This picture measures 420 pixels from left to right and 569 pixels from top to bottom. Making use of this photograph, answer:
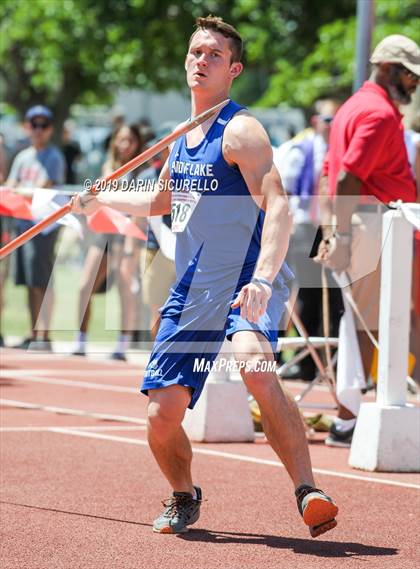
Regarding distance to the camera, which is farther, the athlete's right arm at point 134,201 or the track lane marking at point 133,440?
the track lane marking at point 133,440

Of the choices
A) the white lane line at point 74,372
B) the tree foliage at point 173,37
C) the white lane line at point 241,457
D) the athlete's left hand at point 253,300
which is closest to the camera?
the athlete's left hand at point 253,300

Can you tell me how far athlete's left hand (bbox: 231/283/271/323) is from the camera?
5.59 metres

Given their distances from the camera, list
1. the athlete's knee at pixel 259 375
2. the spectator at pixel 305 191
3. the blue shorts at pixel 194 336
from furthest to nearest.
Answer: the spectator at pixel 305 191, the blue shorts at pixel 194 336, the athlete's knee at pixel 259 375

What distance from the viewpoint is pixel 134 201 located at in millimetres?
6590

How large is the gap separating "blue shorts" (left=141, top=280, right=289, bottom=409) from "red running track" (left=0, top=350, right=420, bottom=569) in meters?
0.69

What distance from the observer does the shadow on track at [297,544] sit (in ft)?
19.2

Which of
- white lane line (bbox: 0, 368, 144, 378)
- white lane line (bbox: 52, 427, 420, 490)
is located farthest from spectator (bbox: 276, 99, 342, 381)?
white lane line (bbox: 52, 427, 420, 490)

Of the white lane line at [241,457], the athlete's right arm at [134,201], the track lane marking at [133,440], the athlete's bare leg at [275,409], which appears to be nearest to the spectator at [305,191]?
the track lane marking at [133,440]

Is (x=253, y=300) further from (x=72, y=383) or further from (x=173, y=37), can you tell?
(x=173, y=37)

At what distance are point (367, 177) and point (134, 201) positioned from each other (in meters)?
2.44

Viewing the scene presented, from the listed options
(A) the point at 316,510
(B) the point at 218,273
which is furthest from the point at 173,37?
(A) the point at 316,510

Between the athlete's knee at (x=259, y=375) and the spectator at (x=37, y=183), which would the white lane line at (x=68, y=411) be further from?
the athlete's knee at (x=259, y=375)

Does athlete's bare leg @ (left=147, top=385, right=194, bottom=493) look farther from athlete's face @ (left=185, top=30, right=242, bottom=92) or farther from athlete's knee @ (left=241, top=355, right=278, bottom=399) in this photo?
athlete's face @ (left=185, top=30, right=242, bottom=92)

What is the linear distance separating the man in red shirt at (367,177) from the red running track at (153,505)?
99 cm
